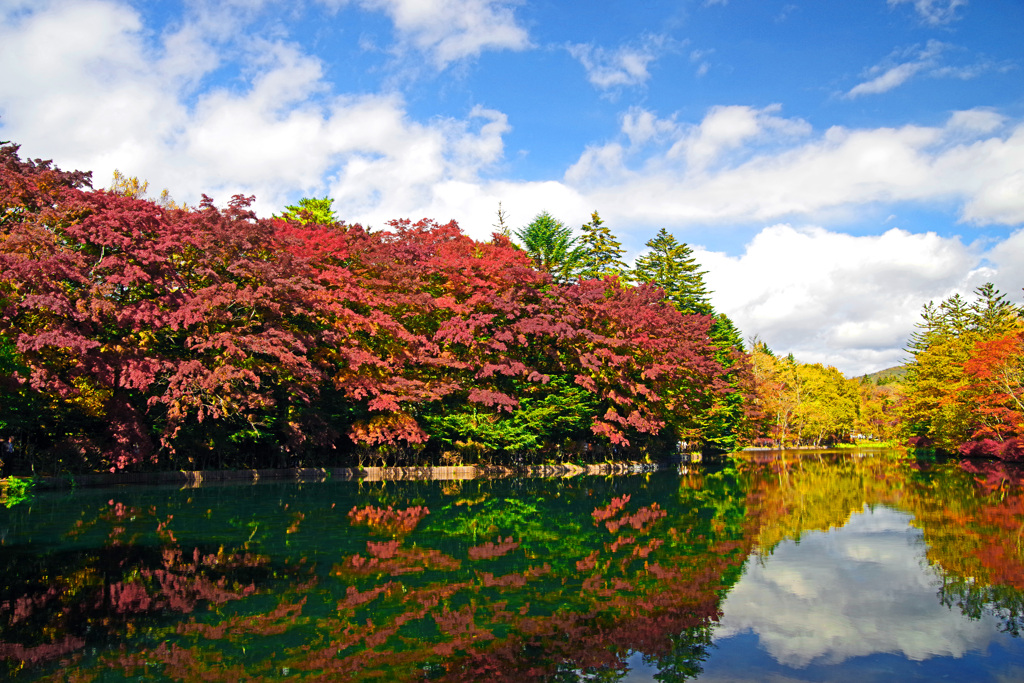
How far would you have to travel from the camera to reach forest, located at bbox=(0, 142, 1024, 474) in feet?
57.7

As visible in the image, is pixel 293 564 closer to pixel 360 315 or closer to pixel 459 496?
pixel 459 496

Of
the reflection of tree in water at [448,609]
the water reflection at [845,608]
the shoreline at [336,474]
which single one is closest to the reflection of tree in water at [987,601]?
the water reflection at [845,608]

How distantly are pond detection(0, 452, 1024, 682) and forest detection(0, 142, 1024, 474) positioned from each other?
5.27 meters

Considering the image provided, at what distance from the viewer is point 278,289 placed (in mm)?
19688

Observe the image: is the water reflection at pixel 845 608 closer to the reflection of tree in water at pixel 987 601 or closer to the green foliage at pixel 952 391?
the reflection of tree in water at pixel 987 601

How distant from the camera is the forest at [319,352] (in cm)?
1759

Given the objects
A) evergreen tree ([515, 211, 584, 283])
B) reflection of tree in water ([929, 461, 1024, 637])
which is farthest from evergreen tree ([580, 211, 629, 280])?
reflection of tree in water ([929, 461, 1024, 637])

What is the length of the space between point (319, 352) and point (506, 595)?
1711cm

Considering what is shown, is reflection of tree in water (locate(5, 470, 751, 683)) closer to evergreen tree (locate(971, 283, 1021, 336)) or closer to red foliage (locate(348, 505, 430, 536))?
red foliage (locate(348, 505, 430, 536))

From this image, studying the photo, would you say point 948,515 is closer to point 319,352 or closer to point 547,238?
point 319,352

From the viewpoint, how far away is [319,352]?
893 inches

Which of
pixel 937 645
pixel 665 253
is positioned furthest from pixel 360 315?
pixel 665 253

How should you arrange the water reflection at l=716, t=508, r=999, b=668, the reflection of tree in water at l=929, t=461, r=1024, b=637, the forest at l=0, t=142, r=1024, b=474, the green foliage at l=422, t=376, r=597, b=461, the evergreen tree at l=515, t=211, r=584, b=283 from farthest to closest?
the evergreen tree at l=515, t=211, r=584, b=283 < the green foliage at l=422, t=376, r=597, b=461 < the forest at l=0, t=142, r=1024, b=474 < the reflection of tree in water at l=929, t=461, r=1024, b=637 < the water reflection at l=716, t=508, r=999, b=668

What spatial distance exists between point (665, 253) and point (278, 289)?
38.9 metres
